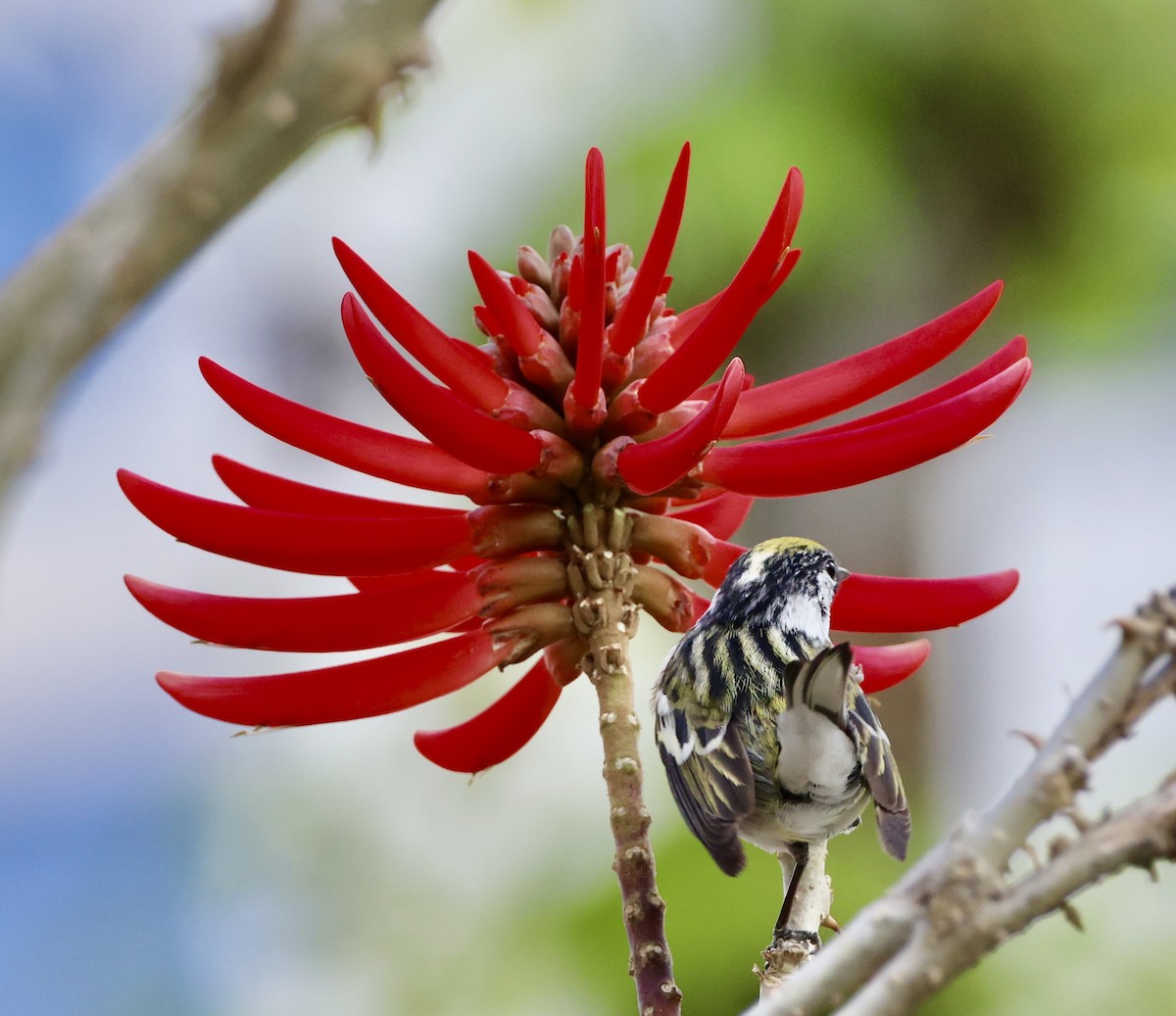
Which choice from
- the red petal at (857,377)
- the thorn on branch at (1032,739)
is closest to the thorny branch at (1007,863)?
the thorn on branch at (1032,739)

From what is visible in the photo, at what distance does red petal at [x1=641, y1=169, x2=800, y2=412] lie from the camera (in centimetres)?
71

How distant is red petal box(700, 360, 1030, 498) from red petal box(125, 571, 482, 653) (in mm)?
185

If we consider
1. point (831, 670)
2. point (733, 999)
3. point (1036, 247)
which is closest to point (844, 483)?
point (831, 670)

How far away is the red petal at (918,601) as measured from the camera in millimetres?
750

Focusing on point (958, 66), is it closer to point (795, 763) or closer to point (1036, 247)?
point (1036, 247)

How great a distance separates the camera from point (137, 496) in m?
0.76

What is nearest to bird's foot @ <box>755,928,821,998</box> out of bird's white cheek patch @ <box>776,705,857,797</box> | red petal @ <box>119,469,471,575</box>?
bird's white cheek patch @ <box>776,705,857,797</box>

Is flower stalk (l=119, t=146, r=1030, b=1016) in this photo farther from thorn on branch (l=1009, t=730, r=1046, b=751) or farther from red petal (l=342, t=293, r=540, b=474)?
thorn on branch (l=1009, t=730, r=1046, b=751)

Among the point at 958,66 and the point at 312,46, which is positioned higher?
the point at 958,66

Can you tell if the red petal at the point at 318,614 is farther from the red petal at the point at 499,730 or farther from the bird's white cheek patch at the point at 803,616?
the bird's white cheek patch at the point at 803,616

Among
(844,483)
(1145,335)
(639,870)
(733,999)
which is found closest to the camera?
(639,870)

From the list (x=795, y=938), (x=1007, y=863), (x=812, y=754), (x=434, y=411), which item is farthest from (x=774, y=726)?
(x=1007, y=863)

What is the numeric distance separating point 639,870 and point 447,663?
24 centimetres

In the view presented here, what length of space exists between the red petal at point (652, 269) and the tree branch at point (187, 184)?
205 mm
